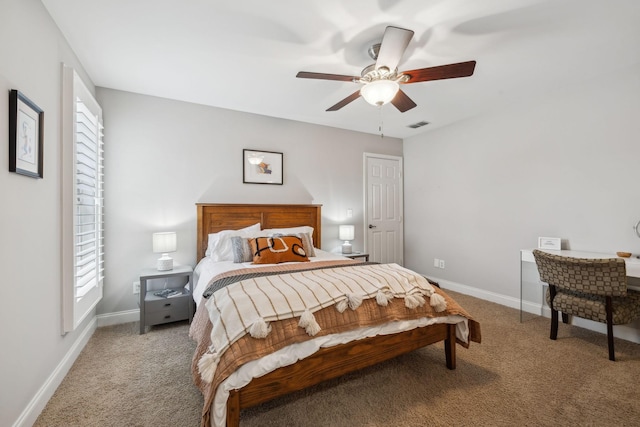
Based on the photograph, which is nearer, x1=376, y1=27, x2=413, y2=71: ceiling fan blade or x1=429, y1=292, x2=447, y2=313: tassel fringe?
x1=376, y1=27, x2=413, y2=71: ceiling fan blade

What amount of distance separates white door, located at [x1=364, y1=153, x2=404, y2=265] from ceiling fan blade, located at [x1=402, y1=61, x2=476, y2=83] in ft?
8.91

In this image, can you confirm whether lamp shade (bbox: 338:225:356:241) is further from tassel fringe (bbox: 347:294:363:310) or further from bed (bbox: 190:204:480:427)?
tassel fringe (bbox: 347:294:363:310)

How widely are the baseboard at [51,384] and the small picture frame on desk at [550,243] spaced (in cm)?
461

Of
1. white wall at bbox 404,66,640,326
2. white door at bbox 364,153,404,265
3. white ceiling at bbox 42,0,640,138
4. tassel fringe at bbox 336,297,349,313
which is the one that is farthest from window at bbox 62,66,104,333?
white wall at bbox 404,66,640,326

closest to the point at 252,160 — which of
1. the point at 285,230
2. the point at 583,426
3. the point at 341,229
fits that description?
the point at 285,230

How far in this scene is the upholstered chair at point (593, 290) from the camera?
227 cm

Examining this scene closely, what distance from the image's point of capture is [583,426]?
1.63 metres

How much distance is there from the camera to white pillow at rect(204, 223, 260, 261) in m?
3.20

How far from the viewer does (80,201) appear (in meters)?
2.39

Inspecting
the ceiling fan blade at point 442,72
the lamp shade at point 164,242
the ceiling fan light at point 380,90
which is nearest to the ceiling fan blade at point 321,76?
the ceiling fan light at point 380,90

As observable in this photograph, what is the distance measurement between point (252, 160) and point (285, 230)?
1088 millimetres

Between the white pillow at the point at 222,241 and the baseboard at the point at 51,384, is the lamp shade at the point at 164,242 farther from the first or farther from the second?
the baseboard at the point at 51,384

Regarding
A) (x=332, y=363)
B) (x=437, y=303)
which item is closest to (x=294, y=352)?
(x=332, y=363)

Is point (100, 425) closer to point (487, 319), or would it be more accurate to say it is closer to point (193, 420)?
point (193, 420)
